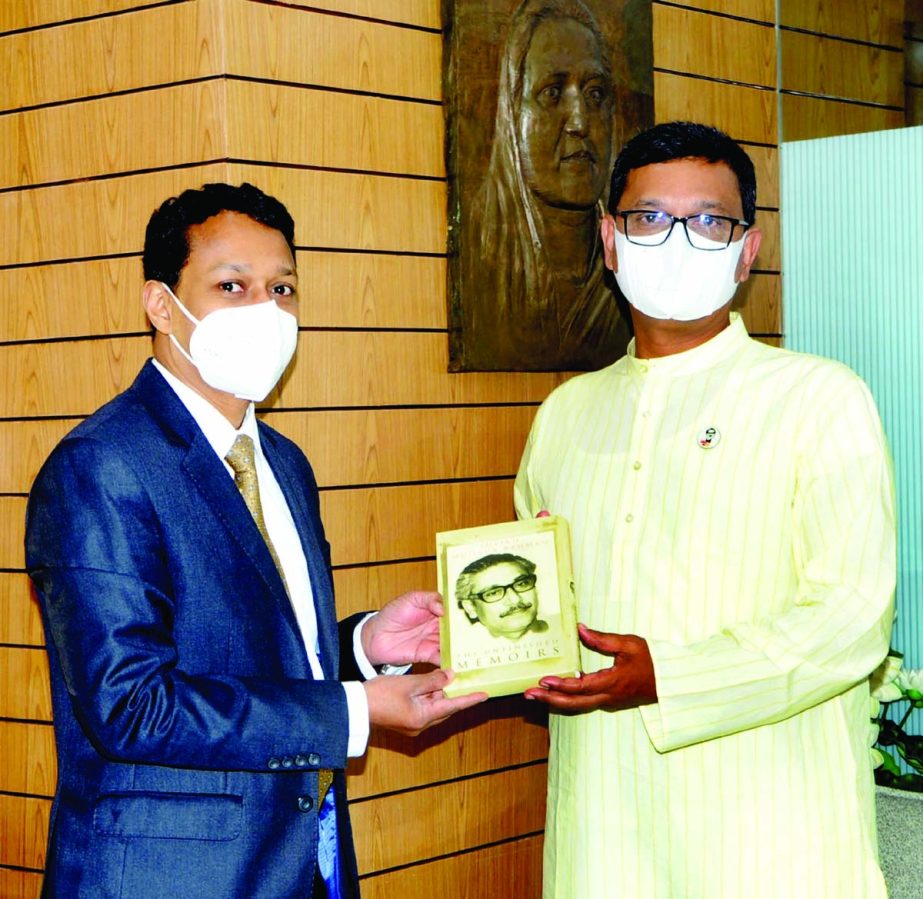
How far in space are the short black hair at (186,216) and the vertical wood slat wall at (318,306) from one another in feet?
1.81

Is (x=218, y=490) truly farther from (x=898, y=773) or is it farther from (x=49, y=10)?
(x=898, y=773)

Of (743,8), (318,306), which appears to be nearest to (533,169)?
(318,306)

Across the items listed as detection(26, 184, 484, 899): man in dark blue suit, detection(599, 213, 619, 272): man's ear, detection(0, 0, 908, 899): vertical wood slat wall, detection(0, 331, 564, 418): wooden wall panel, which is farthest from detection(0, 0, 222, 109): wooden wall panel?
detection(599, 213, 619, 272): man's ear

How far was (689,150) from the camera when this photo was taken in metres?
2.59

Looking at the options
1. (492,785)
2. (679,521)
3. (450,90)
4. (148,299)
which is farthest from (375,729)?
(450,90)

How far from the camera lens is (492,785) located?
3.35 m

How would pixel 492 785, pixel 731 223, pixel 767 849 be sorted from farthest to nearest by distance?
pixel 492 785 → pixel 731 223 → pixel 767 849

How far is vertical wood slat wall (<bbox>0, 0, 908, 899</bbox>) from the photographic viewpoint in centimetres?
299

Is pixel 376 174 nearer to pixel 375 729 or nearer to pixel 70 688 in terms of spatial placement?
pixel 375 729

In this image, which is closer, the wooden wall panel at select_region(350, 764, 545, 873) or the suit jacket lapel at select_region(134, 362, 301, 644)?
the suit jacket lapel at select_region(134, 362, 301, 644)

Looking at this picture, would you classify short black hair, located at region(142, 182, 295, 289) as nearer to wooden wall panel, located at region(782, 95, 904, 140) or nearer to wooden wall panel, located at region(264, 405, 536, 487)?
wooden wall panel, located at region(264, 405, 536, 487)

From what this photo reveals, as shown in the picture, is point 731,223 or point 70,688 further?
point 731,223

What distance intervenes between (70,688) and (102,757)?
120 mm

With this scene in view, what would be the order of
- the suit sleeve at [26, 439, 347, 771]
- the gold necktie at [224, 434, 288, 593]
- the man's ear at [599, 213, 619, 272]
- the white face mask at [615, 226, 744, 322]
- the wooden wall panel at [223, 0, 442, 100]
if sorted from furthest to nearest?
the wooden wall panel at [223, 0, 442, 100]
the man's ear at [599, 213, 619, 272]
the white face mask at [615, 226, 744, 322]
the gold necktie at [224, 434, 288, 593]
the suit sleeve at [26, 439, 347, 771]
